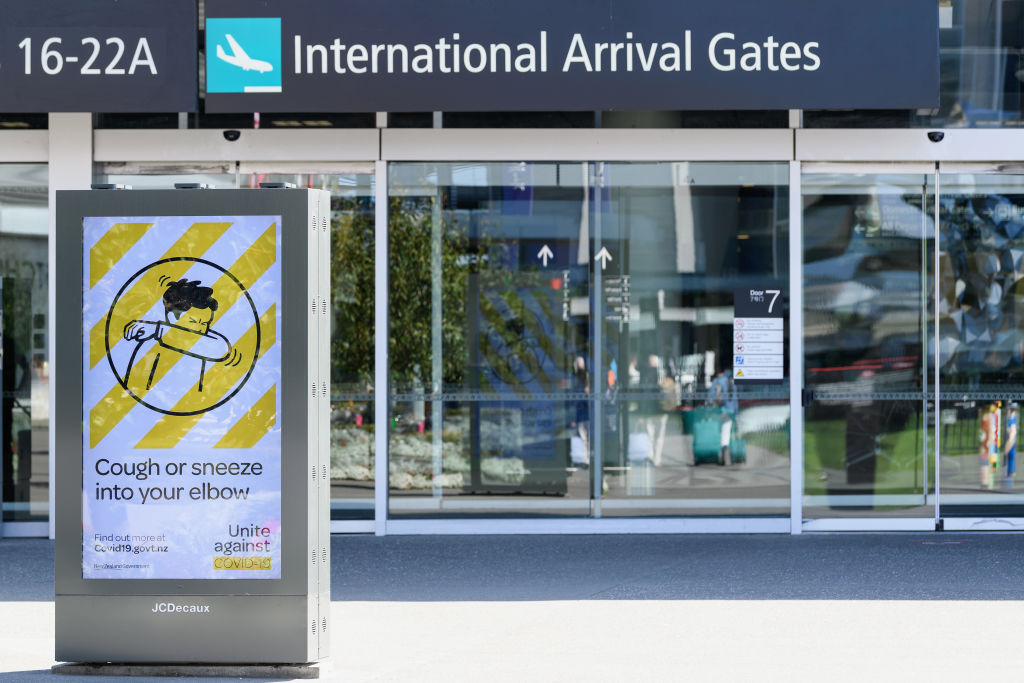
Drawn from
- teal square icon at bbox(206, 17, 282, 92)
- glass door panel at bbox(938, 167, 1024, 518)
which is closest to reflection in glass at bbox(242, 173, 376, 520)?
teal square icon at bbox(206, 17, 282, 92)

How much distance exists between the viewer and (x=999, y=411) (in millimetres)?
11477

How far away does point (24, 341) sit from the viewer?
38.0ft

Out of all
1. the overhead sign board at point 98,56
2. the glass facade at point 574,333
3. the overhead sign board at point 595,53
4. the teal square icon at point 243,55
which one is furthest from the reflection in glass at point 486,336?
the overhead sign board at point 98,56

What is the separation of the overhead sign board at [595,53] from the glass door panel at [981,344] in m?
1.59

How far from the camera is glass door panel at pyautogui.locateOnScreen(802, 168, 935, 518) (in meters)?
11.4

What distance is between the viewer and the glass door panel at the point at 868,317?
11.4m

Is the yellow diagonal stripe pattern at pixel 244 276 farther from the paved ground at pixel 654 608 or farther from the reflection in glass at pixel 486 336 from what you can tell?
the reflection in glass at pixel 486 336

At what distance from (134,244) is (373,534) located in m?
5.42

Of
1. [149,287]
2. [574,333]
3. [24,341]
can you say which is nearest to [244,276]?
[149,287]

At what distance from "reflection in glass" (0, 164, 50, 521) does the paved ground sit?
0.65 m

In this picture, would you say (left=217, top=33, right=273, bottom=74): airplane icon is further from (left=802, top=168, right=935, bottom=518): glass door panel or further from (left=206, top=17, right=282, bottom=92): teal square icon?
(left=802, top=168, right=935, bottom=518): glass door panel

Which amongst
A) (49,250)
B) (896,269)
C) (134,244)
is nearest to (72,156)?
(49,250)

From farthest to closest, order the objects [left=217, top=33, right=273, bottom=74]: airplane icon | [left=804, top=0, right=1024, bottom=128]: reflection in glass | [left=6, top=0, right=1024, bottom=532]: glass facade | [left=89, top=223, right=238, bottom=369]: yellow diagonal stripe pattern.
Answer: [left=6, top=0, right=1024, bottom=532]: glass facade
[left=804, top=0, right=1024, bottom=128]: reflection in glass
[left=217, top=33, right=273, bottom=74]: airplane icon
[left=89, top=223, right=238, bottom=369]: yellow diagonal stripe pattern

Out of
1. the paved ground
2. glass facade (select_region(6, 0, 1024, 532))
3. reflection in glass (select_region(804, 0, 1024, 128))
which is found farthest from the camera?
glass facade (select_region(6, 0, 1024, 532))
